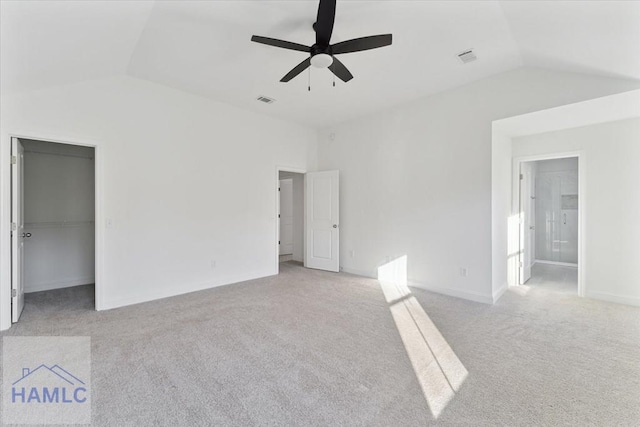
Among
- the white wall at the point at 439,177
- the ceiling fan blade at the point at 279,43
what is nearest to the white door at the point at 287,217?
the white wall at the point at 439,177

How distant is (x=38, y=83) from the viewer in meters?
3.15

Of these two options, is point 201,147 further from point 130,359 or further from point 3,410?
point 3,410

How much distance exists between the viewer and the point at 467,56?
3367mm

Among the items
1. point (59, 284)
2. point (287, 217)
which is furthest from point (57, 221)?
point (287, 217)

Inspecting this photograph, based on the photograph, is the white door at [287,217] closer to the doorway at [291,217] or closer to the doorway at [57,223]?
the doorway at [291,217]

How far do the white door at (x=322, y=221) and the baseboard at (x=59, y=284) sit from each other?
3923 mm

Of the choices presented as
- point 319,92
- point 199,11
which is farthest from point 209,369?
point 319,92

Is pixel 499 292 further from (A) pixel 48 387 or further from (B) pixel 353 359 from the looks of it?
(A) pixel 48 387

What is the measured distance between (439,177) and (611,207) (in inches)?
90.6

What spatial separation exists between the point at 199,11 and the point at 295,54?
1.05 meters

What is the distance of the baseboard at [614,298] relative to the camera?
383cm

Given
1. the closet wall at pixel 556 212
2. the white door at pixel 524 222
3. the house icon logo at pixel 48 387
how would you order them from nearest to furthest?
the house icon logo at pixel 48 387
the white door at pixel 524 222
the closet wall at pixel 556 212

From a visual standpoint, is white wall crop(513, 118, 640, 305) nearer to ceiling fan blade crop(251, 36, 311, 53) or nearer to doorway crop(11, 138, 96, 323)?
ceiling fan blade crop(251, 36, 311, 53)

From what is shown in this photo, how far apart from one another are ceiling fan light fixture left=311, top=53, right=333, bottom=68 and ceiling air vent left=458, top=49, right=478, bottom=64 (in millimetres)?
1677
